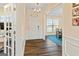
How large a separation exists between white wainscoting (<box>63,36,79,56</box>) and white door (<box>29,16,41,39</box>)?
36 cm

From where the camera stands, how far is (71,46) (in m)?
1.46

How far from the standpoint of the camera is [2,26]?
1458 millimetres

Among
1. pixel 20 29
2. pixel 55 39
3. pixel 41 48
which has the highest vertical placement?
pixel 20 29

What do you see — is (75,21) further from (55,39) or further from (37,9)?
(37,9)

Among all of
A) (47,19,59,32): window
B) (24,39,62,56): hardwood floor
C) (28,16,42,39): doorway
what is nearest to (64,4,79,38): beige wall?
(47,19,59,32): window

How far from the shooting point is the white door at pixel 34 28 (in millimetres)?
1594

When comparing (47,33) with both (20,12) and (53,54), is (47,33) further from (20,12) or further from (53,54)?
(20,12)

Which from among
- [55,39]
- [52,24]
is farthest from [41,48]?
[52,24]

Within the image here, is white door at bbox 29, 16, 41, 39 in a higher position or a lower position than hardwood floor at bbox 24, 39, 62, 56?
higher

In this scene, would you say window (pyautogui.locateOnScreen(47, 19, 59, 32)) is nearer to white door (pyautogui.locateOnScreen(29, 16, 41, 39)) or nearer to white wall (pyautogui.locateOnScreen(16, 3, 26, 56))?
white door (pyautogui.locateOnScreen(29, 16, 41, 39))

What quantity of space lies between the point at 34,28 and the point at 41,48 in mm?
288

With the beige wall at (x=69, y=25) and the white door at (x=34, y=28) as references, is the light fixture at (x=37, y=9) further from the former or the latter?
the beige wall at (x=69, y=25)

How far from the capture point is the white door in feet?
5.23

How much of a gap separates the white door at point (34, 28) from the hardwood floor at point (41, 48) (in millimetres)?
68
